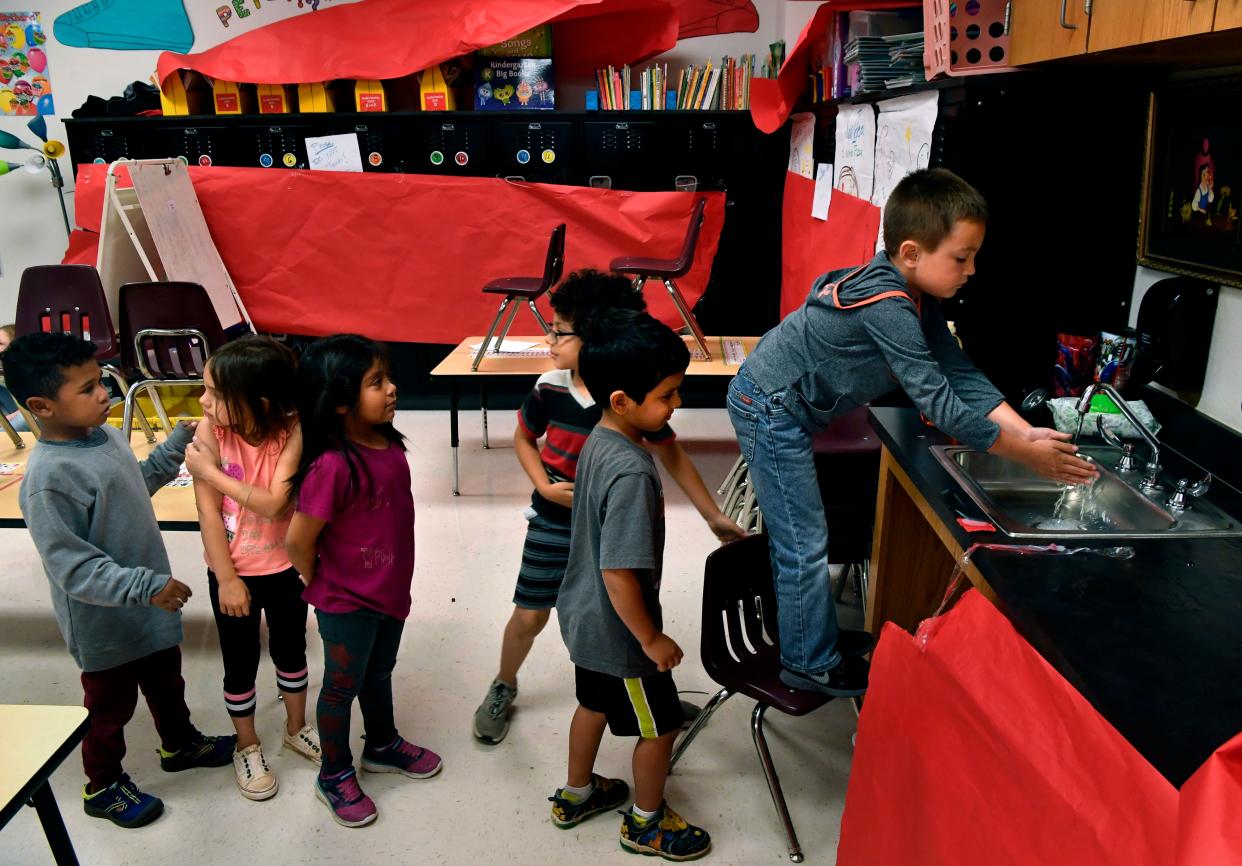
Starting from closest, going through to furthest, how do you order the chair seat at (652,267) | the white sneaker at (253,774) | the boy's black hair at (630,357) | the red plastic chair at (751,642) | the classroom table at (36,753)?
the classroom table at (36,753) → the boy's black hair at (630,357) → the red plastic chair at (751,642) → the white sneaker at (253,774) → the chair seat at (652,267)

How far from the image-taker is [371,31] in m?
4.52

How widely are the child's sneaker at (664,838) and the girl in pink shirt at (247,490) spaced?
809mm

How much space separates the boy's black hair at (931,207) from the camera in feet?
5.31

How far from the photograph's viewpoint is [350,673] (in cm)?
186

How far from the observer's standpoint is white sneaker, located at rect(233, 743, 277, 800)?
6.61 feet

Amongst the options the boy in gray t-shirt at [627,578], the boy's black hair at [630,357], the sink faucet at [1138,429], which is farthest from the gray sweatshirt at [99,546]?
the sink faucet at [1138,429]

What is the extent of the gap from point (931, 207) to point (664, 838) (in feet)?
4.31

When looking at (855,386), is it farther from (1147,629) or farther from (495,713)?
(495,713)

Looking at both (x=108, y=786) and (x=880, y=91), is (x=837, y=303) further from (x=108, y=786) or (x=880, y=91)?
(x=108, y=786)

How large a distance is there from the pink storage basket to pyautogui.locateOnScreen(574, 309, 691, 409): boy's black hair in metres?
0.99

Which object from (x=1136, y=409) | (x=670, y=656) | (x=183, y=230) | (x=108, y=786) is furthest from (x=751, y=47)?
(x=108, y=786)

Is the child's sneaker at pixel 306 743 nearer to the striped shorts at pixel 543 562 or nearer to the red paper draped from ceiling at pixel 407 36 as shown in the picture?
the striped shorts at pixel 543 562

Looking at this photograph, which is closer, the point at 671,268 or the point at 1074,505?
the point at 1074,505

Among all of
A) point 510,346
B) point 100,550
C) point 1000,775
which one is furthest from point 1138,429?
point 510,346
